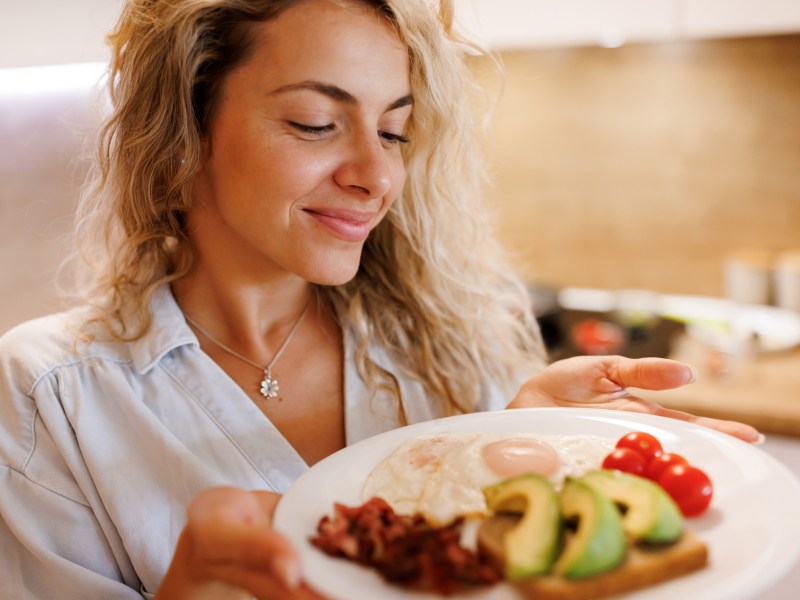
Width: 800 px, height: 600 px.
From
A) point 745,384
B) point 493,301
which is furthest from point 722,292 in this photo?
point 493,301

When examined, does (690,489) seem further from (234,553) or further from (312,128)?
(312,128)

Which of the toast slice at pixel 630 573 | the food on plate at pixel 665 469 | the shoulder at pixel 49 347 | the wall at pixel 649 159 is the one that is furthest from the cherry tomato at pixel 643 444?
the wall at pixel 649 159

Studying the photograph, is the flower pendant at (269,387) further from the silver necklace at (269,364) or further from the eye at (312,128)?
the eye at (312,128)

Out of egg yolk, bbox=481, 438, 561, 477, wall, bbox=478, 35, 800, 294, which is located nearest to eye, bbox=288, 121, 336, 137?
egg yolk, bbox=481, 438, 561, 477

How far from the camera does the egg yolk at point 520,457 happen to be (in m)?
1.24

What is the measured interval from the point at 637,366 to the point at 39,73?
149cm

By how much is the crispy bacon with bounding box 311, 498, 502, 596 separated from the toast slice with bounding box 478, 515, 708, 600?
44 mm

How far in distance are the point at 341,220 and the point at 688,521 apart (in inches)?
29.7

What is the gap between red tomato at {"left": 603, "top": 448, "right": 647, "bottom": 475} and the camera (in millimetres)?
1188

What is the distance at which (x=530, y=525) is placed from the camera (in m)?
1.00

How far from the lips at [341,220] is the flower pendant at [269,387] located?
360mm

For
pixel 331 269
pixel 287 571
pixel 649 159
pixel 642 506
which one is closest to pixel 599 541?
pixel 642 506

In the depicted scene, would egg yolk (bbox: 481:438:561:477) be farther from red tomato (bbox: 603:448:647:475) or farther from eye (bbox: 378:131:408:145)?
eye (bbox: 378:131:408:145)

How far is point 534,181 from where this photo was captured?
385cm
